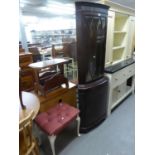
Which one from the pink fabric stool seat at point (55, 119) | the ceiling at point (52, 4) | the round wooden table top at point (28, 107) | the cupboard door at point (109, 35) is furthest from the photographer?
the ceiling at point (52, 4)

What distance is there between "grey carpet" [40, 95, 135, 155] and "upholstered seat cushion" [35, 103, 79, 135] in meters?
0.44

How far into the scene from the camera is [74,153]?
187 cm

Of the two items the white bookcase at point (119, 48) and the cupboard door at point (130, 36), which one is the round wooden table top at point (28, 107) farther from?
the cupboard door at point (130, 36)

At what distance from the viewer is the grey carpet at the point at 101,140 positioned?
190 cm

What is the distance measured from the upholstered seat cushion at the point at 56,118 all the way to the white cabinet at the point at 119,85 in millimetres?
861

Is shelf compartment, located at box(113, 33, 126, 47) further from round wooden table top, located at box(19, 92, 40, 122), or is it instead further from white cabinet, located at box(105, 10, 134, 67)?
round wooden table top, located at box(19, 92, 40, 122)

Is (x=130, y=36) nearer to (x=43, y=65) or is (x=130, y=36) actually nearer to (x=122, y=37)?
(x=122, y=37)

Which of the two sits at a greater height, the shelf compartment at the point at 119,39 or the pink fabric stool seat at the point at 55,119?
the shelf compartment at the point at 119,39

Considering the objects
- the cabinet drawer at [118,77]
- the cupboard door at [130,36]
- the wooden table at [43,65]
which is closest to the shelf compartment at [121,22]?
the cupboard door at [130,36]

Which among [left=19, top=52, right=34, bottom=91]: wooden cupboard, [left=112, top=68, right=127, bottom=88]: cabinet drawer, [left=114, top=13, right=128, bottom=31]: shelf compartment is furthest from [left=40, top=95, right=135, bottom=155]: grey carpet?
[left=114, top=13, right=128, bottom=31]: shelf compartment

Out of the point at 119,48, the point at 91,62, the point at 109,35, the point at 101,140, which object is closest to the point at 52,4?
the point at 119,48

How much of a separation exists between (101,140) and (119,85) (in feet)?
4.16
